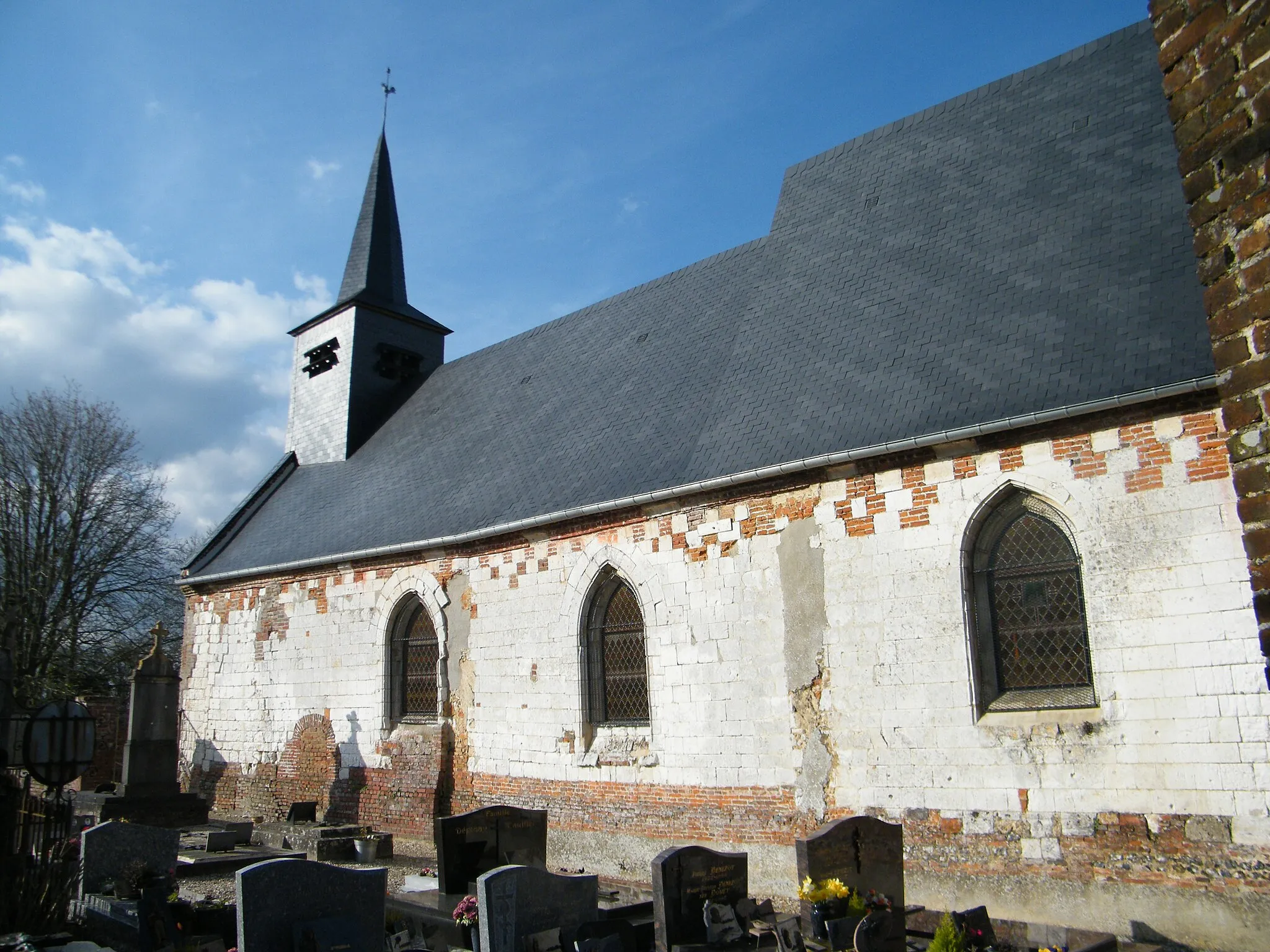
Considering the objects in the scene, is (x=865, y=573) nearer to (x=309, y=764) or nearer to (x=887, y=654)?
(x=887, y=654)

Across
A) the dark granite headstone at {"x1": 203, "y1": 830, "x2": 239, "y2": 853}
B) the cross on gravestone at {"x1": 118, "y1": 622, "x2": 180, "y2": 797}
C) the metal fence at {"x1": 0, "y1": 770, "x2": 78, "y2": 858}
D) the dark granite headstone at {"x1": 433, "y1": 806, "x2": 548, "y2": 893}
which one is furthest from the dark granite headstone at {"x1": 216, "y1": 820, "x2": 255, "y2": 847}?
the dark granite headstone at {"x1": 433, "y1": 806, "x2": 548, "y2": 893}

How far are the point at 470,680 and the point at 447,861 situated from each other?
3722mm

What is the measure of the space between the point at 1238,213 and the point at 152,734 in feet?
48.5

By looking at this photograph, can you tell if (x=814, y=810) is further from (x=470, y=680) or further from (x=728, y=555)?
(x=470, y=680)

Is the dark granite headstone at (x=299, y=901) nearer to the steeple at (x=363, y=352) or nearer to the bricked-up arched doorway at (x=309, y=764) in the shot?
the bricked-up arched doorway at (x=309, y=764)

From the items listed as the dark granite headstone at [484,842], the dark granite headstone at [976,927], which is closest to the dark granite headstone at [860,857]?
A: the dark granite headstone at [976,927]

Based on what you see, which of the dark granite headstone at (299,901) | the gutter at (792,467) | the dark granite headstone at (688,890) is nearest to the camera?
the dark granite headstone at (299,901)

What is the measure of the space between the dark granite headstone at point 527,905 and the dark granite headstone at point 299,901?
0.67m

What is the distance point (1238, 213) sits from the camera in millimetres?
2424

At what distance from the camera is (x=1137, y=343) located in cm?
782

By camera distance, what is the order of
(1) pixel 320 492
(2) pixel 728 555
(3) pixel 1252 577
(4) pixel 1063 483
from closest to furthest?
(3) pixel 1252 577 → (4) pixel 1063 483 → (2) pixel 728 555 → (1) pixel 320 492

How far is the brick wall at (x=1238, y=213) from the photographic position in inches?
91.4

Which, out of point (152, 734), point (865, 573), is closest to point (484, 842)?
point (865, 573)

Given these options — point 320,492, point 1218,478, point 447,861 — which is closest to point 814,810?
point 447,861
